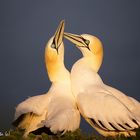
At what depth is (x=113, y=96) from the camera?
191cm

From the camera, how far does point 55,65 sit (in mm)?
2105

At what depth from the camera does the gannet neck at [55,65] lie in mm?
2082

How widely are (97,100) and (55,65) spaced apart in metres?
0.34

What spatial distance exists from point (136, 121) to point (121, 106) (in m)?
0.10

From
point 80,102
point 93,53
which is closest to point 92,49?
point 93,53

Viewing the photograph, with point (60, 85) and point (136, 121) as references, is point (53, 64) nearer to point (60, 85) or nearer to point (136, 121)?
point (60, 85)

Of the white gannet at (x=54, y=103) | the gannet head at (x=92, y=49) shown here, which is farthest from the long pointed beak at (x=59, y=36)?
the gannet head at (x=92, y=49)

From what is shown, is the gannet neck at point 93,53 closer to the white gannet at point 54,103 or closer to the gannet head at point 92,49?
the gannet head at point 92,49

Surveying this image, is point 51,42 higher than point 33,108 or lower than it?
higher

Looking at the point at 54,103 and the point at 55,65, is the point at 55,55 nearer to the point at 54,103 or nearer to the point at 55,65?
the point at 55,65

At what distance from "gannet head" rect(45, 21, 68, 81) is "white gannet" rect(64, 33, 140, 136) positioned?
0.08 metres

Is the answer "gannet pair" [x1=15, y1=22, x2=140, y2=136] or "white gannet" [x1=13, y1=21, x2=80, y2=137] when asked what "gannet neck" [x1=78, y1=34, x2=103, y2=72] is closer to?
"gannet pair" [x1=15, y1=22, x2=140, y2=136]

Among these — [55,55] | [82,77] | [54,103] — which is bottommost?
[54,103]

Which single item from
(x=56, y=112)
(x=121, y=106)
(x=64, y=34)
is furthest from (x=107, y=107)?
(x=64, y=34)
